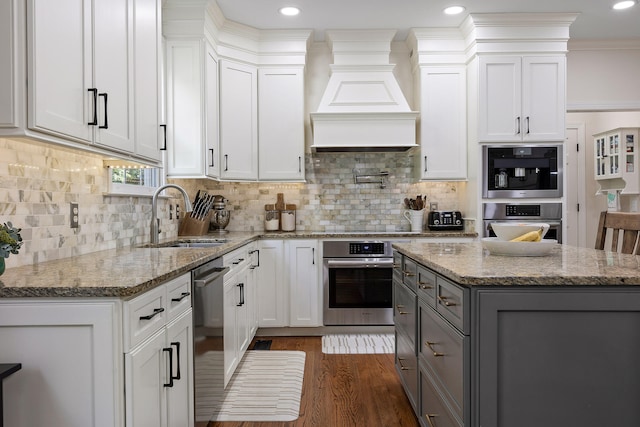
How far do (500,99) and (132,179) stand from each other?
3026 millimetres

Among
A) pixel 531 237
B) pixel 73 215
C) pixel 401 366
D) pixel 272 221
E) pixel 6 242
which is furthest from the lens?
pixel 272 221

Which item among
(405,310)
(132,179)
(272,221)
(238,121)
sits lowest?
(405,310)

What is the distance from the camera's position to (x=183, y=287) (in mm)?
1894

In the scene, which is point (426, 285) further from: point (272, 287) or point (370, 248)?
point (272, 287)

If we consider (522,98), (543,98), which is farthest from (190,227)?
(543,98)

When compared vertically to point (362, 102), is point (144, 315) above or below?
below

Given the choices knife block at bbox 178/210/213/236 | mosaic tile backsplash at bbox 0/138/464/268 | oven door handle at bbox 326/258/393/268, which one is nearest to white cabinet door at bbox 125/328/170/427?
mosaic tile backsplash at bbox 0/138/464/268

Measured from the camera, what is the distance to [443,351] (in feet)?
5.94

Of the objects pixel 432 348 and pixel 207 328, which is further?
pixel 207 328

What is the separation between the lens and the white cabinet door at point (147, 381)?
1369 mm

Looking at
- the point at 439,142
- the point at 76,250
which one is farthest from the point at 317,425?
the point at 439,142

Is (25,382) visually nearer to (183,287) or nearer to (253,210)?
(183,287)

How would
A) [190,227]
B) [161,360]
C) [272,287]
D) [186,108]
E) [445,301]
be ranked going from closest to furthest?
[161,360]
[445,301]
[186,108]
[190,227]
[272,287]

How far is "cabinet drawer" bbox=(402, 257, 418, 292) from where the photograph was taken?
7.74ft
